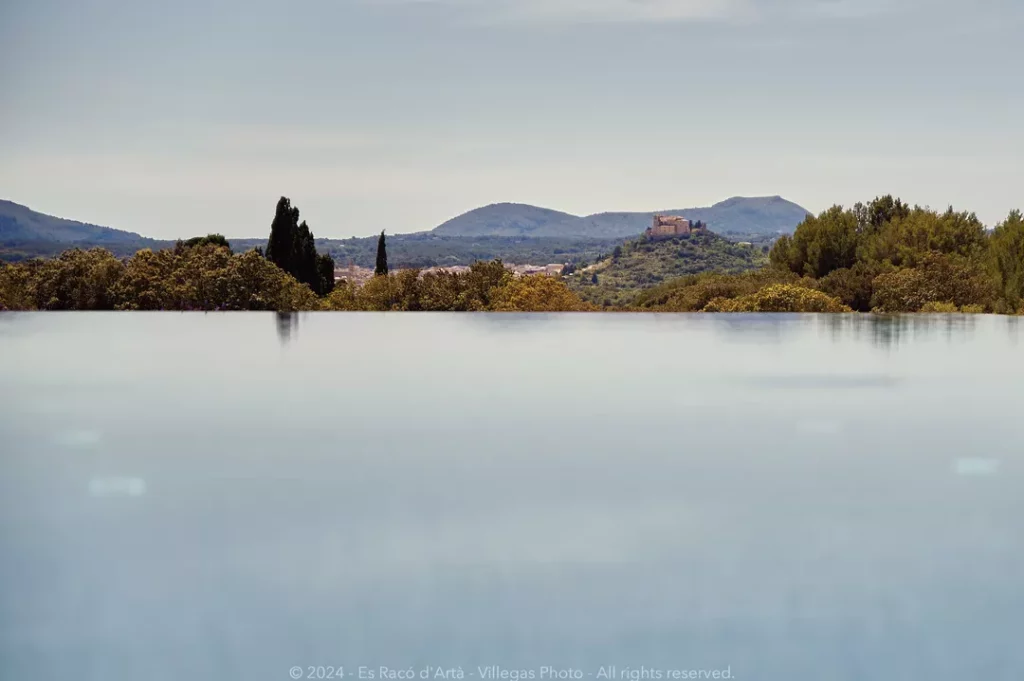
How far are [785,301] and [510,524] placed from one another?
644 inches

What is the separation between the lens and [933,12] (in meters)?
13.7

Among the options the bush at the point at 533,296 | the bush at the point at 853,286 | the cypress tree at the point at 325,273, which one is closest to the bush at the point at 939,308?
the bush at the point at 853,286

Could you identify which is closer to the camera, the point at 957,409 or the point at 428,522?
the point at 428,522

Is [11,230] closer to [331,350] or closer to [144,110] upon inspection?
[144,110]

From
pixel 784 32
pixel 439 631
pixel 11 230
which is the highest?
pixel 784 32

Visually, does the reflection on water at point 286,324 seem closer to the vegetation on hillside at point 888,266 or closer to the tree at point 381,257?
the tree at point 381,257

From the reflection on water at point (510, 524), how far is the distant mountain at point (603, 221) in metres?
84.5

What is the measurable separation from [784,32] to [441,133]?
219 inches

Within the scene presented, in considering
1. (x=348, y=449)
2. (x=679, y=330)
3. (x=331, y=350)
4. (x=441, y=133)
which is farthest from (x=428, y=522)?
(x=441, y=133)

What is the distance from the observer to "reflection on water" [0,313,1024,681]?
9.64 ft

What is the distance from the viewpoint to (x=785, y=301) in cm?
1961

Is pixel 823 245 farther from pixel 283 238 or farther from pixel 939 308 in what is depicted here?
pixel 283 238

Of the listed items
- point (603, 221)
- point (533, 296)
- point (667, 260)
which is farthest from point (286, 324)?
point (603, 221)

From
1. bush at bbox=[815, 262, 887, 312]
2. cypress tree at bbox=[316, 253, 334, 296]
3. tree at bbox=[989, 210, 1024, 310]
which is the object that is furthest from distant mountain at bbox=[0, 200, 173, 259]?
tree at bbox=[989, 210, 1024, 310]
